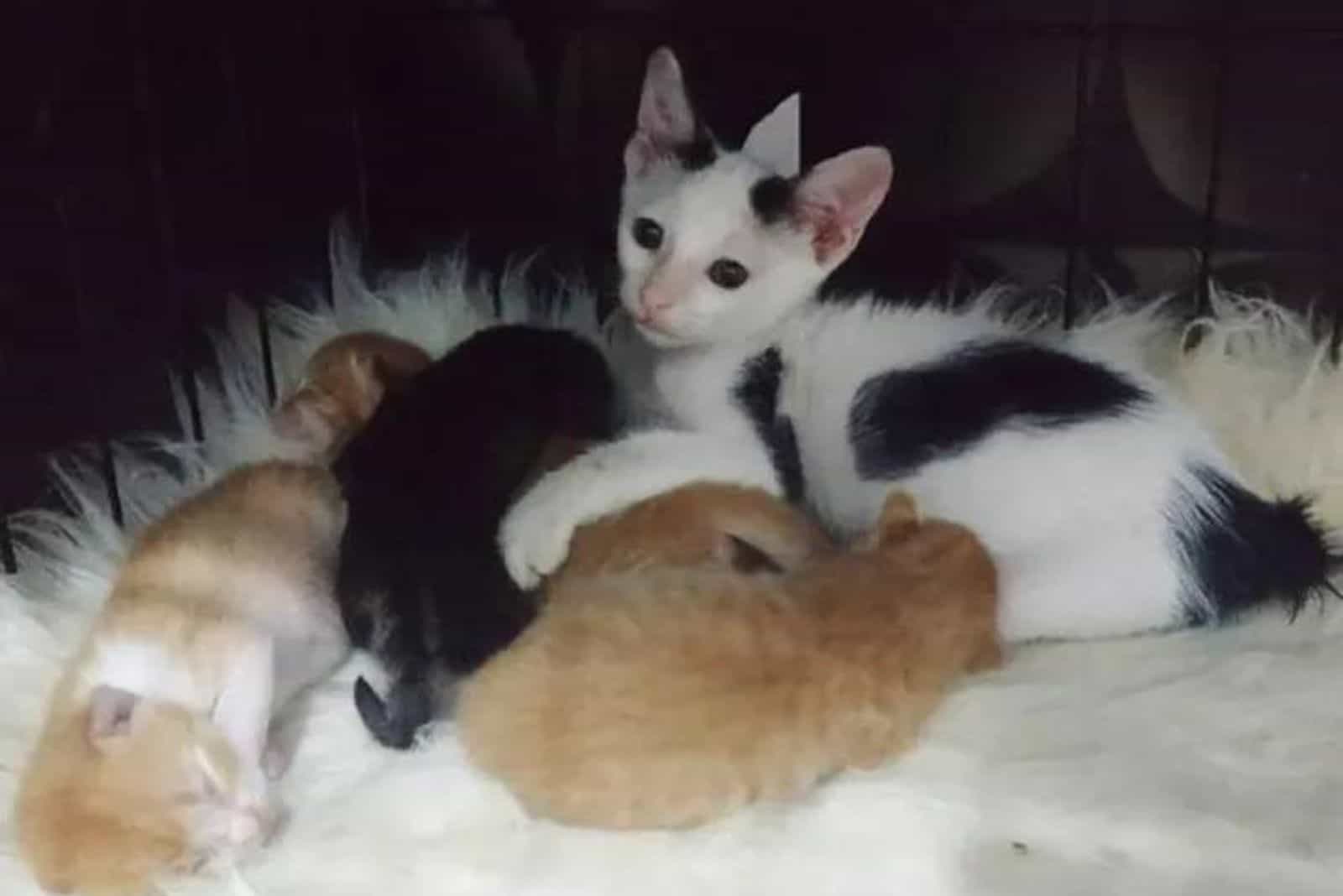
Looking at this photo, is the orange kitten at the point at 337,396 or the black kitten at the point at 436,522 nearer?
the black kitten at the point at 436,522

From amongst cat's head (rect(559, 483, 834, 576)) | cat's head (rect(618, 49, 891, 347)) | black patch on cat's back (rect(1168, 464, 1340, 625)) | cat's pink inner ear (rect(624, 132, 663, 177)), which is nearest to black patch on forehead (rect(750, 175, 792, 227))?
cat's head (rect(618, 49, 891, 347))

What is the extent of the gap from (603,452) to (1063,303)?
0.50 meters

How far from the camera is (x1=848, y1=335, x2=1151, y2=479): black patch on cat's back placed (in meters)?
1.31

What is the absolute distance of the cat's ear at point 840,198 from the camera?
136 centimetres

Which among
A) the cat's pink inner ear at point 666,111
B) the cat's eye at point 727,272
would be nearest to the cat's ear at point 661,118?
the cat's pink inner ear at point 666,111

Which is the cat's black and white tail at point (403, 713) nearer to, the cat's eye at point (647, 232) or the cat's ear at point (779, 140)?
the cat's eye at point (647, 232)

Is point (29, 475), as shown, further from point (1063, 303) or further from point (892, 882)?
point (1063, 303)

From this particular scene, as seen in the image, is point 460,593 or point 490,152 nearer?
point 460,593

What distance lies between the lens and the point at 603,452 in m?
1.33

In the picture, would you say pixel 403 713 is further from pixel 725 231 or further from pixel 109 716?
pixel 725 231

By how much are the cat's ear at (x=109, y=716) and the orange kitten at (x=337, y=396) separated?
0.29 metres

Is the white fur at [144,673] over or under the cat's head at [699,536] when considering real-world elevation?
under

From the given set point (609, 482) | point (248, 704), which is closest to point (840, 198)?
point (609, 482)

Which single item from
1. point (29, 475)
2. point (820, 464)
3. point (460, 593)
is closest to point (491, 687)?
point (460, 593)
